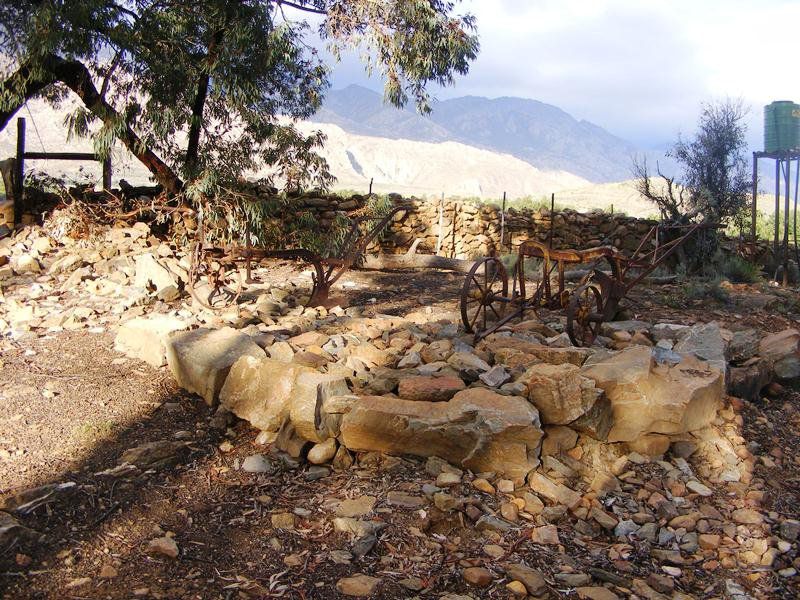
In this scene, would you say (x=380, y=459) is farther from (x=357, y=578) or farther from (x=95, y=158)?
(x=95, y=158)

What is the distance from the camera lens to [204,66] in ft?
27.0

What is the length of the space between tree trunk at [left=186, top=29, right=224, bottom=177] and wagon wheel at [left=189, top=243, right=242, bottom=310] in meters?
2.73

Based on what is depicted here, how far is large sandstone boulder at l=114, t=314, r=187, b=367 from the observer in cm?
479

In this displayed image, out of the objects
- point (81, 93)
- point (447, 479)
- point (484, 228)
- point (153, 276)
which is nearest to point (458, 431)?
point (447, 479)

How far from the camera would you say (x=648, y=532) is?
315 centimetres

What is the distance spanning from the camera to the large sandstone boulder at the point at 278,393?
3.75 m

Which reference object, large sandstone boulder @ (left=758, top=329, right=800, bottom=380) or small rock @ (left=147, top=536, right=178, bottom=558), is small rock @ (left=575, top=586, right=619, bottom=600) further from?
large sandstone boulder @ (left=758, top=329, right=800, bottom=380)

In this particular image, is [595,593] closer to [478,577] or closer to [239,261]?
[478,577]

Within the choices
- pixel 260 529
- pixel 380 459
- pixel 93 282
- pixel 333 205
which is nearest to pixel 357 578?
pixel 260 529

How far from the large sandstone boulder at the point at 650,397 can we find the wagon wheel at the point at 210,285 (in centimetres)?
332

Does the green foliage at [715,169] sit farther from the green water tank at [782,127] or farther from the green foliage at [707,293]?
the green foliage at [707,293]

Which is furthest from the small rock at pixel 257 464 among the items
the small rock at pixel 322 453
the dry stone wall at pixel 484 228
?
the dry stone wall at pixel 484 228

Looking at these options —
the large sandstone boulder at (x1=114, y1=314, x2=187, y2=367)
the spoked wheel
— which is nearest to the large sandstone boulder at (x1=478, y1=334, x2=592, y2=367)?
the spoked wheel

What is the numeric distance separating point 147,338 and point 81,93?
17.8 feet
